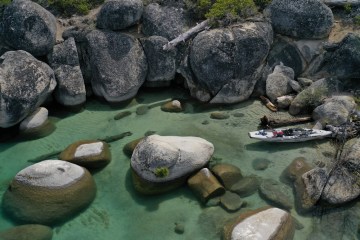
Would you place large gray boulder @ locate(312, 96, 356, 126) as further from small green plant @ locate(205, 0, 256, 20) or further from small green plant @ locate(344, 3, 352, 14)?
small green plant @ locate(205, 0, 256, 20)

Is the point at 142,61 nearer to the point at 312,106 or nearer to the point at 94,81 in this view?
the point at 94,81

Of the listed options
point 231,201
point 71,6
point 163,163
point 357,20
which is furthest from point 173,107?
point 357,20

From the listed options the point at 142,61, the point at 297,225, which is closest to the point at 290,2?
the point at 142,61

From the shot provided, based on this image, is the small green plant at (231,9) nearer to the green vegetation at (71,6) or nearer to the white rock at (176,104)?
the white rock at (176,104)

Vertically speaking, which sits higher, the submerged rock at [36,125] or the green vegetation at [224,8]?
the green vegetation at [224,8]

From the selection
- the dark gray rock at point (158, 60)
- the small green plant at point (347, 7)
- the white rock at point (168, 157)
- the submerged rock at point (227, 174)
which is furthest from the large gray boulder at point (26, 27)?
the small green plant at point (347, 7)

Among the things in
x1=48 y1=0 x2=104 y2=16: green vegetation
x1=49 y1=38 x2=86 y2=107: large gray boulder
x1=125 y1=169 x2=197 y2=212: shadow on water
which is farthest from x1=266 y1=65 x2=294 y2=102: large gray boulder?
x1=48 y1=0 x2=104 y2=16: green vegetation
